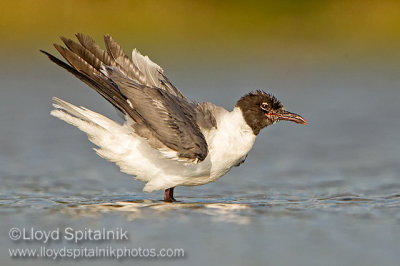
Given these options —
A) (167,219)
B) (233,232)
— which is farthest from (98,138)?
(233,232)

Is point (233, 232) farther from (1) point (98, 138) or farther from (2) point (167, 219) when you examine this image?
(1) point (98, 138)

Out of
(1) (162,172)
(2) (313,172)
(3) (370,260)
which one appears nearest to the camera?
(3) (370,260)

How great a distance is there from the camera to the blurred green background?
18.5 m

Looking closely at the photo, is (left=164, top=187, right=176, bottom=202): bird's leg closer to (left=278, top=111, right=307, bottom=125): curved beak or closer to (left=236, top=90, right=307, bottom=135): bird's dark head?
(left=236, top=90, right=307, bottom=135): bird's dark head

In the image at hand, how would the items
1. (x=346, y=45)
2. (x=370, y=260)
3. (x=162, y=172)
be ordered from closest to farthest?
(x=370, y=260) < (x=162, y=172) < (x=346, y=45)

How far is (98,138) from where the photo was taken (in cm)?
866

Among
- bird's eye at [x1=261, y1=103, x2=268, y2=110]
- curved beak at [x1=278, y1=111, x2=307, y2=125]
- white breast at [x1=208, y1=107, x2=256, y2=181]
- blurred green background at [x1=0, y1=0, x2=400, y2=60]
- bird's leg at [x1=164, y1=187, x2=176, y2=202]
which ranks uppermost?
blurred green background at [x1=0, y1=0, x2=400, y2=60]

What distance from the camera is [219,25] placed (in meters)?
19.8

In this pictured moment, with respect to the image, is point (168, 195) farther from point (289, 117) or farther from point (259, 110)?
point (289, 117)

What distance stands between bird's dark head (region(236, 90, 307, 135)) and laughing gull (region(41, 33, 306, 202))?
1 centimetres

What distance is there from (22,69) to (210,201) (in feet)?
31.0

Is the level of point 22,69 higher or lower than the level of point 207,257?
higher

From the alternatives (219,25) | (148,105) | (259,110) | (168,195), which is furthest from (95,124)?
(219,25)

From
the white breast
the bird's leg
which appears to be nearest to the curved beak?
the white breast
